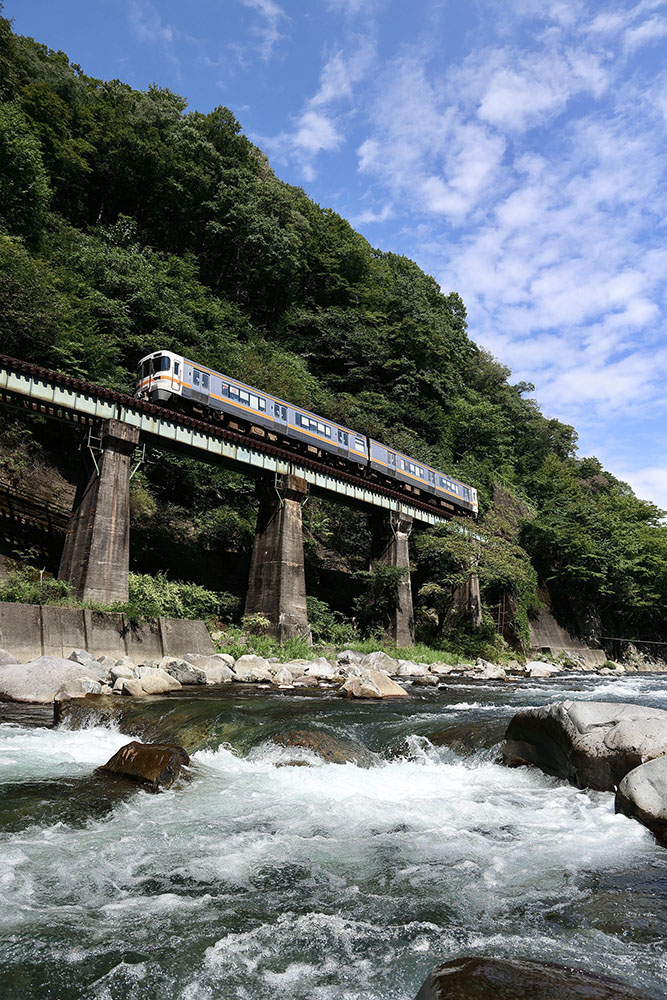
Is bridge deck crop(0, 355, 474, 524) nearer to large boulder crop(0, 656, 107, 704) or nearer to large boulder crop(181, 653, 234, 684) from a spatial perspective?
large boulder crop(181, 653, 234, 684)

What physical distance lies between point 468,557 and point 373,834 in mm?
29827

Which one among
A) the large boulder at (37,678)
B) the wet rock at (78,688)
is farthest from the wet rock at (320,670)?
the wet rock at (78,688)

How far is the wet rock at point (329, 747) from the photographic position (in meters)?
8.30

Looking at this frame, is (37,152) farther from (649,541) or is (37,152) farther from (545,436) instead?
(545,436)

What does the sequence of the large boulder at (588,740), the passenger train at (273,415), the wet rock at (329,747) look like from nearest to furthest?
1. the large boulder at (588,740)
2. the wet rock at (329,747)
3. the passenger train at (273,415)

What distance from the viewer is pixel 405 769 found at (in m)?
8.20

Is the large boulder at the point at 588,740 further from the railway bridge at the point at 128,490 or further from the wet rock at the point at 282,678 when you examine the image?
the railway bridge at the point at 128,490

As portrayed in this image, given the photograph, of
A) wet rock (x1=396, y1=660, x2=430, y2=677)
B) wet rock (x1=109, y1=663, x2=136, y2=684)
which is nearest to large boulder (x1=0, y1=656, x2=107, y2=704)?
wet rock (x1=109, y1=663, x2=136, y2=684)

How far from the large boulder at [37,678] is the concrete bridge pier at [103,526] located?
22.2 ft

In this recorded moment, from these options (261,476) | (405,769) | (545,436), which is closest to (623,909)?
(405,769)

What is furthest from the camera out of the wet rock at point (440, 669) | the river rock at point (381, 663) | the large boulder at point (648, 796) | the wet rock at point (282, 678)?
the wet rock at point (440, 669)

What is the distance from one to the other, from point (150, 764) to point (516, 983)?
5643 millimetres

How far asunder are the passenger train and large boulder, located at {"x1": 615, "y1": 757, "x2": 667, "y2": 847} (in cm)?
2349

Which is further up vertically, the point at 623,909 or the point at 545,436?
the point at 545,436
